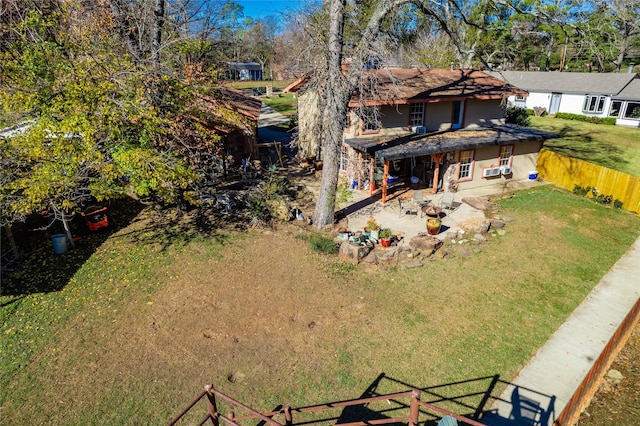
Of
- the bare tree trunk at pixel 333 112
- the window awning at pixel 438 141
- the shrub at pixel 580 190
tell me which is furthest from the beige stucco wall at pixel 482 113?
the bare tree trunk at pixel 333 112

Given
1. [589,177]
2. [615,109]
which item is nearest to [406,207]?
[589,177]

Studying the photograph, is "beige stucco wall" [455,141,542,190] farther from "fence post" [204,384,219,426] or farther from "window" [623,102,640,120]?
"window" [623,102,640,120]

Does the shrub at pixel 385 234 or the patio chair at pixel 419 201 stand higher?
the patio chair at pixel 419 201

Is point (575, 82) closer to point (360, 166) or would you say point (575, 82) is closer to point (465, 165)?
point (465, 165)

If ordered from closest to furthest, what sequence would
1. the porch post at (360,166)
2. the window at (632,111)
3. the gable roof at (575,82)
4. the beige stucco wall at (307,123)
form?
the porch post at (360,166)
the beige stucco wall at (307,123)
the window at (632,111)
the gable roof at (575,82)

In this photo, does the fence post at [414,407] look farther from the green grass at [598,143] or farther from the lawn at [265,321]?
the green grass at [598,143]

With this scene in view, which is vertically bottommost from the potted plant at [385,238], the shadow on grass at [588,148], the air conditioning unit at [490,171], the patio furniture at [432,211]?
the potted plant at [385,238]

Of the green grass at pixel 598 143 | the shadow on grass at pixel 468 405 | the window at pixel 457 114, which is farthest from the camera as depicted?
the green grass at pixel 598 143

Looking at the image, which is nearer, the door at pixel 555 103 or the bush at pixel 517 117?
the bush at pixel 517 117
